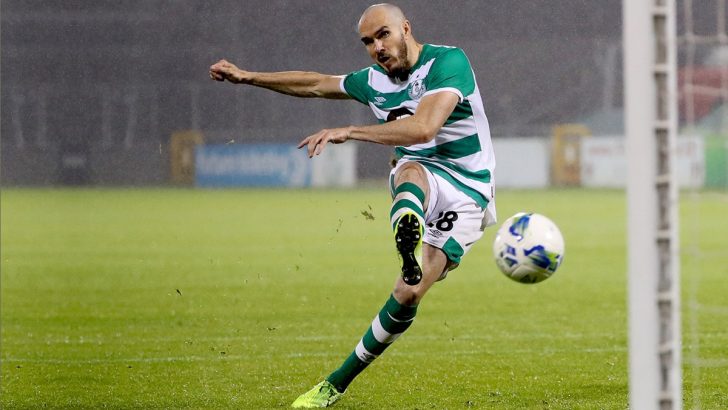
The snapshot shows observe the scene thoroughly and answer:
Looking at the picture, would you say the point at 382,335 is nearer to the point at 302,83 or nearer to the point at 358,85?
the point at 358,85

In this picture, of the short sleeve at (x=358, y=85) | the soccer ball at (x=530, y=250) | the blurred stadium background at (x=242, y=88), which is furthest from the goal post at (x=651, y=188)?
the blurred stadium background at (x=242, y=88)

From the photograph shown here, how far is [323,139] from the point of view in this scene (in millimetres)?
4059

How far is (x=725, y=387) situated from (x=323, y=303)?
440cm

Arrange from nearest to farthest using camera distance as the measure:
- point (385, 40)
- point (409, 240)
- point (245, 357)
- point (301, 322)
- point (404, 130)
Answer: point (404, 130)
point (409, 240)
point (385, 40)
point (245, 357)
point (301, 322)

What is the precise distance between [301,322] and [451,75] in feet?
11.8

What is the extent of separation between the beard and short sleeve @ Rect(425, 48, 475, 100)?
6.1 inches

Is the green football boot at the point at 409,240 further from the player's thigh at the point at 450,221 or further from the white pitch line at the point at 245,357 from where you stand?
the white pitch line at the point at 245,357

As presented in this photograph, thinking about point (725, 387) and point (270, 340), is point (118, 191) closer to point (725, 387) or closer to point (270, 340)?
point (270, 340)

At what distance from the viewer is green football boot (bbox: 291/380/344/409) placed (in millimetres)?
4980

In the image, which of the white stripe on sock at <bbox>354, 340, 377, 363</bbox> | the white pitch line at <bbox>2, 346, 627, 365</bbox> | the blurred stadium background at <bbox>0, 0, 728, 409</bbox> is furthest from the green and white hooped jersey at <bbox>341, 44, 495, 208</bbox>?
the white pitch line at <bbox>2, 346, 627, 365</bbox>

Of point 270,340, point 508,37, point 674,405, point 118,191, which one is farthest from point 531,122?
point 674,405

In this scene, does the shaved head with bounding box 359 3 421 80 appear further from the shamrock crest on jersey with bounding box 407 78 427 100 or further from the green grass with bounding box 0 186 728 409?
the green grass with bounding box 0 186 728 409

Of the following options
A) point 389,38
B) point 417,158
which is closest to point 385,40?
point 389,38

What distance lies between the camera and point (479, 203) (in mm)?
5406
